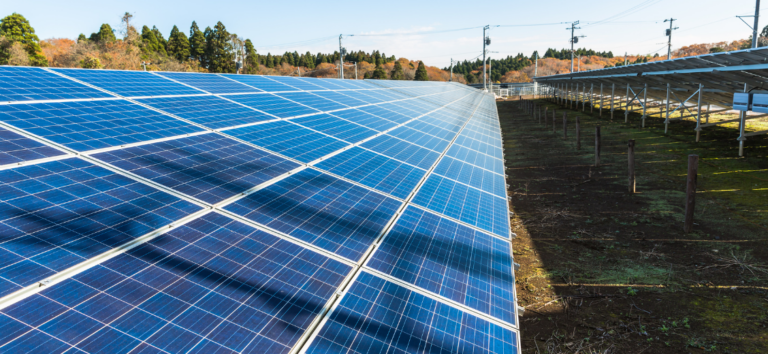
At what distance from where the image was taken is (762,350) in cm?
747

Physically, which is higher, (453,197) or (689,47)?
(689,47)

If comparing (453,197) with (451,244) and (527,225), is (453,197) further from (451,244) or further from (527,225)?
(527,225)

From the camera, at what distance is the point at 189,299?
3.84 meters

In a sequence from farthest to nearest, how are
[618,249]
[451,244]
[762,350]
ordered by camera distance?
[618,249]
[762,350]
[451,244]

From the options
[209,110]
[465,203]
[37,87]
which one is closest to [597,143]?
[465,203]

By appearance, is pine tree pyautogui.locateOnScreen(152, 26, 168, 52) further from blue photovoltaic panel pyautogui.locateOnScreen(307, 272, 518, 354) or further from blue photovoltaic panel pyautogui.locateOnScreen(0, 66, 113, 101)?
blue photovoltaic panel pyautogui.locateOnScreen(307, 272, 518, 354)

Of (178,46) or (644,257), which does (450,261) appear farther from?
(178,46)

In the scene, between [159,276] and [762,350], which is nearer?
[159,276]

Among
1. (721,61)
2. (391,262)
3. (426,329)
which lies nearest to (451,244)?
(391,262)

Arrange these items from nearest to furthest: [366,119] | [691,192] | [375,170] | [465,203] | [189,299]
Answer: [189,299] < [375,170] < [465,203] < [691,192] < [366,119]

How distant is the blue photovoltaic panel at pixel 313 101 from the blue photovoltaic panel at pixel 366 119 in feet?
1.82

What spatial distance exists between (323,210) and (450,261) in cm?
214

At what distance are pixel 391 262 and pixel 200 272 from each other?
2477 mm

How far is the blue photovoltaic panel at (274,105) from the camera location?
12281 millimetres
